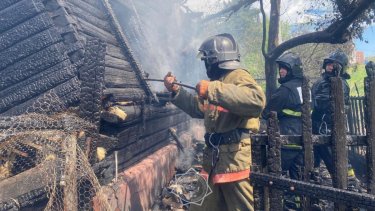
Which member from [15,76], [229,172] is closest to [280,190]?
[229,172]

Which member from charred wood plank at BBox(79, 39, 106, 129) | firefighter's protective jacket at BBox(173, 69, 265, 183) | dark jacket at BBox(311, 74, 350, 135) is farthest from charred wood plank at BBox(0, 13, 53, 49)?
dark jacket at BBox(311, 74, 350, 135)

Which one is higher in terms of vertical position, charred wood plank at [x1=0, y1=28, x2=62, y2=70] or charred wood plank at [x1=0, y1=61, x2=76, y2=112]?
charred wood plank at [x1=0, y1=28, x2=62, y2=70]

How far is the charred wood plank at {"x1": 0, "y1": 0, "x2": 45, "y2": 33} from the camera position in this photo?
438 centimetres

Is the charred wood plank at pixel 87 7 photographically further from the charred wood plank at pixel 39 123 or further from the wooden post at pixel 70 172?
the wooden post at pixel 70 172

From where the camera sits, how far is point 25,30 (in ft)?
14.1

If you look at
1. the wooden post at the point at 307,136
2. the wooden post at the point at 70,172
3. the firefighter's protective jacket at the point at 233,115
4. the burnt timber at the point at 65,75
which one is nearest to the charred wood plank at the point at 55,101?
the burnt timber at the point at 65,75

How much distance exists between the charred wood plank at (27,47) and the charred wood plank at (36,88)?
0.45 meters

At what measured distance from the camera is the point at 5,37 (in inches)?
170

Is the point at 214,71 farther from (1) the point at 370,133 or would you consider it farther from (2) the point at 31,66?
(2) the point at 31,66

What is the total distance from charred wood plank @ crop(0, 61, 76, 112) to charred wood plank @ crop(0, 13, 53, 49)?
723 millimetres

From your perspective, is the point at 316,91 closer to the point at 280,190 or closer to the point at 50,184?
the point at 280,190

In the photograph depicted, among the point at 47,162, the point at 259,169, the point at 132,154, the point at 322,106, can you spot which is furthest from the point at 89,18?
the point at 322,106

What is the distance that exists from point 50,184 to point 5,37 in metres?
2.53

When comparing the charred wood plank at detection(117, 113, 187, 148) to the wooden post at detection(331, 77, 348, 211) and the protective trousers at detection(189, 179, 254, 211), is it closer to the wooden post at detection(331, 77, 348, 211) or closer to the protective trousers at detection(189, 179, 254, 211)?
the protective trousers at detection(189, 179, 254, 211)
